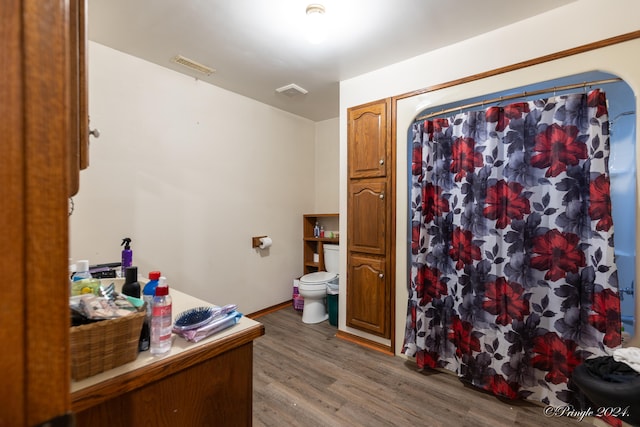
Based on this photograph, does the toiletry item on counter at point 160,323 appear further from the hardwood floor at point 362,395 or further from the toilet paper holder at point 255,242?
the toilet paper holder at point 255,242

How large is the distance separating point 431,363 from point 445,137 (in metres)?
1.70

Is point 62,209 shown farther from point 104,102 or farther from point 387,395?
point 104,102

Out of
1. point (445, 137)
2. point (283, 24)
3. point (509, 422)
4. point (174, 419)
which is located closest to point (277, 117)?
point (283, 24)

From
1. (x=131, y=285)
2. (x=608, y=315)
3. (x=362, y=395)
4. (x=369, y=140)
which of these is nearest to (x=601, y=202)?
(x=608, y=315)

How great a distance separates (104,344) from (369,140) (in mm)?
2286

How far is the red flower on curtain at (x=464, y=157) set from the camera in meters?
1.95

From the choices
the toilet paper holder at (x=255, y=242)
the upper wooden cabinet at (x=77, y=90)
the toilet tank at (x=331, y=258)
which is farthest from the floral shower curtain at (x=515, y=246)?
the upper wooden cabinet at (x=77, y=90)

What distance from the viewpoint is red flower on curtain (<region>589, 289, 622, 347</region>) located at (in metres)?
1.50

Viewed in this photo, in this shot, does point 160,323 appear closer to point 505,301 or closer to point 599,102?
point 505,301

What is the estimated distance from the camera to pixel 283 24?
189 centimetres

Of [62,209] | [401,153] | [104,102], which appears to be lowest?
[62,209]

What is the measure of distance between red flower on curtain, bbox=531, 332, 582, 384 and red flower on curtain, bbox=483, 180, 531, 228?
730mm

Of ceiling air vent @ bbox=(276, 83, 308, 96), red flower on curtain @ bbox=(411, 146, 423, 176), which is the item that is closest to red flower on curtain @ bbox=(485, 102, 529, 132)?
red flower on curtain @ bbox=(411, 146, 423, 176)

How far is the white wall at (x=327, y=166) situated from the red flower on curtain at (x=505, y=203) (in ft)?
6.94
